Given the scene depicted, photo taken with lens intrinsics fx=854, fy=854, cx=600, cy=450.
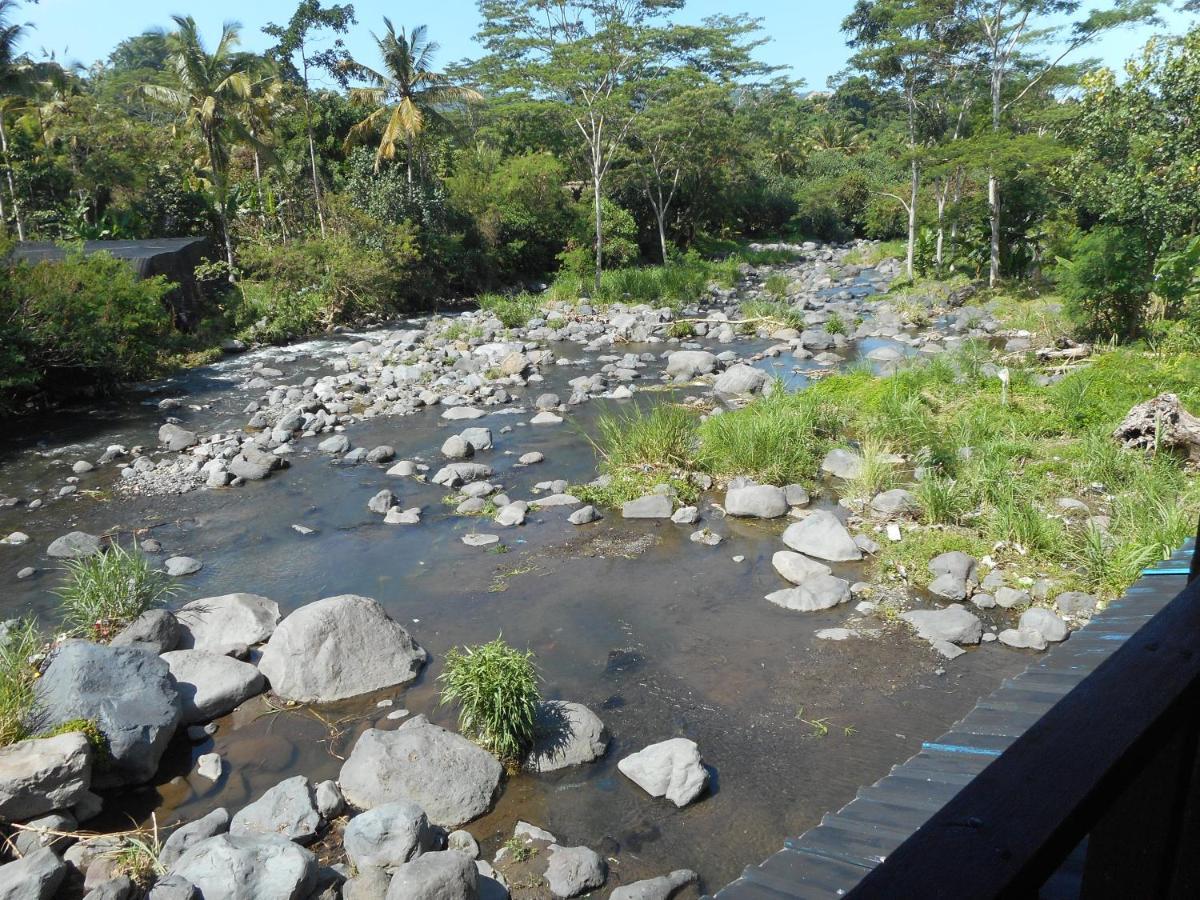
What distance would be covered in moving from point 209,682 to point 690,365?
1190 centimetres

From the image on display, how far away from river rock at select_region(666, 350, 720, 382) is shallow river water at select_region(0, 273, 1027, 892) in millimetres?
5130

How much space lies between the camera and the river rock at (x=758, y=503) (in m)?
9.55

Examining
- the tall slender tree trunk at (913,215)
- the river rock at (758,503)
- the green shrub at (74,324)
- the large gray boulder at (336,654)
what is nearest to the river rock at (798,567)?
the river rock at (758,503)

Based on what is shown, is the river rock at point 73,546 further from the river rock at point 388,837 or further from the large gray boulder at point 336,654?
the river rock at point 388,837

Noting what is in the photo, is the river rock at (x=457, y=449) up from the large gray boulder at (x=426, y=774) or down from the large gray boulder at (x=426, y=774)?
up

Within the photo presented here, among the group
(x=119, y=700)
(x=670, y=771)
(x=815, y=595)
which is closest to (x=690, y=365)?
(x=815, y=595)

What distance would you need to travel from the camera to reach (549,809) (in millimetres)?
5223

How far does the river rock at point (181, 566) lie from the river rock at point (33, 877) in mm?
4579

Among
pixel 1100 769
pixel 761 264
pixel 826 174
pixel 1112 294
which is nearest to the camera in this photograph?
pixel 1100 769

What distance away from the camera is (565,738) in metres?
5.67

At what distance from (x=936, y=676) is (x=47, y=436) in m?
13.3

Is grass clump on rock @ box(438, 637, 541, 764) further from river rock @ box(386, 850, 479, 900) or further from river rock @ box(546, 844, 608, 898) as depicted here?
river rock @ box(386, 850, 479, 900)

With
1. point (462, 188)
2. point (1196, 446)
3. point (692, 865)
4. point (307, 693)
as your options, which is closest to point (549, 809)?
point (692, 865)

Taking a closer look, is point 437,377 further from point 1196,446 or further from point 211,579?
point 1196,446
